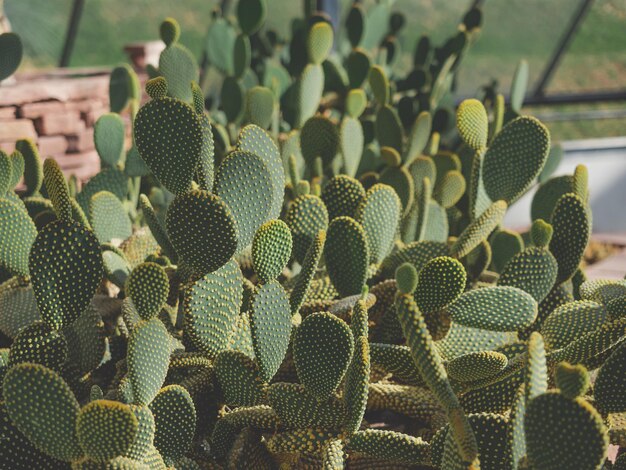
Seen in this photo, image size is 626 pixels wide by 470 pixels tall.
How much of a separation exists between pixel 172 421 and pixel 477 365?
39cm

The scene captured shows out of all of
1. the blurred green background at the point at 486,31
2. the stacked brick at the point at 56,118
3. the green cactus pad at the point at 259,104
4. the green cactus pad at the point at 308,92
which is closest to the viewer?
the green cactus pad at the point at 259,104

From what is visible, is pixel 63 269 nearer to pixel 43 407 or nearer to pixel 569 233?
pixel 43 407

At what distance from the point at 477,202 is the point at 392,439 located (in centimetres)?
74

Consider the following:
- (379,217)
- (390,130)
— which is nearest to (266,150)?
(379,217)

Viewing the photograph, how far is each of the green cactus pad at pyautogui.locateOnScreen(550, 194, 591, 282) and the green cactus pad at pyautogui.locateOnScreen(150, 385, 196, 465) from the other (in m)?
0.62

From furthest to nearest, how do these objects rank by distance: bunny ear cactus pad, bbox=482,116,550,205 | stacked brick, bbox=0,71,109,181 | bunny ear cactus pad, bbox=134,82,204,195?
stacked brick, bbox=0,71,109,181, bunny ear cactus pad, bbox=482,116,550,205, bunny ear cactus pad, bbox=134,82,204,195

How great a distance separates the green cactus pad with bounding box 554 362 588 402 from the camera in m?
0.75

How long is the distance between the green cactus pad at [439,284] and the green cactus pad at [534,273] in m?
0.20

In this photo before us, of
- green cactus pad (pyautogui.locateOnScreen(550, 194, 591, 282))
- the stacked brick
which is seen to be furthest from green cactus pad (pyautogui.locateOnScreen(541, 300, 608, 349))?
the stacked brick

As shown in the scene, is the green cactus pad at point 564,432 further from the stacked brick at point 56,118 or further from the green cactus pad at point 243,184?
the stacked brick at point 56,118

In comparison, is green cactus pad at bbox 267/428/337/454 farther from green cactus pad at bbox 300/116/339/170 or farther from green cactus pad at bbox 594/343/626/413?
green cactus pad at bbox 300/116/339/170

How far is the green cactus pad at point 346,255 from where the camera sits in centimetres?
123

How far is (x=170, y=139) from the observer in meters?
1.10

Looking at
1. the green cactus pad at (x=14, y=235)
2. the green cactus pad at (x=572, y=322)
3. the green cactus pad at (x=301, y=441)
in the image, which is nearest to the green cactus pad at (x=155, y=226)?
the green cactus pad at (x=14, y=235)
